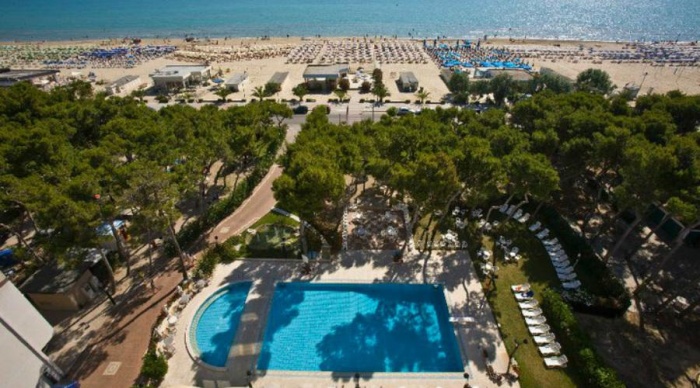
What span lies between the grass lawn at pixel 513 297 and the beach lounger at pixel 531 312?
1.13 ft

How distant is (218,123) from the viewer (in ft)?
132

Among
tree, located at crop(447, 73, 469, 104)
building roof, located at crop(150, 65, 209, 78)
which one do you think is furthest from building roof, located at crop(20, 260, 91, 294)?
tree, located at crop(447, 73, 469, 104)

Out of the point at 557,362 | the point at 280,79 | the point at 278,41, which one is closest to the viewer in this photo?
the point at 557,362

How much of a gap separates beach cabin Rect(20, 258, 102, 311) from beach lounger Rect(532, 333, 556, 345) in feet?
105

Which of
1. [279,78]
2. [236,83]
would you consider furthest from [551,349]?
[279,78]

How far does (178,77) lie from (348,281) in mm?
A: 71284

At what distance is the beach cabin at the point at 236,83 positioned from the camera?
77062 millimetres

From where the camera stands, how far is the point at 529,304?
25484 mm

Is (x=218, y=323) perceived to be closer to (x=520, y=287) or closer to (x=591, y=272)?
(x=520, y=287)

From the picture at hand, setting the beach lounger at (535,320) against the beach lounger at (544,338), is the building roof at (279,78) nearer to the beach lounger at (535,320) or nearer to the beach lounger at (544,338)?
the beach lounger at (535,320)

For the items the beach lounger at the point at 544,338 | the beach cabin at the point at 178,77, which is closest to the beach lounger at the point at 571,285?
the beach lounger at the point at 544,338

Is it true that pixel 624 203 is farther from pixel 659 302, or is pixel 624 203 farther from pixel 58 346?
pixel 58 346

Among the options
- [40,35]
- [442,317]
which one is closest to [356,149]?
[442,317]

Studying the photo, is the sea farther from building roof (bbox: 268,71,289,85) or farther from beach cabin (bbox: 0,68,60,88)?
beach cabin (bbox: 0,68,60,88)
